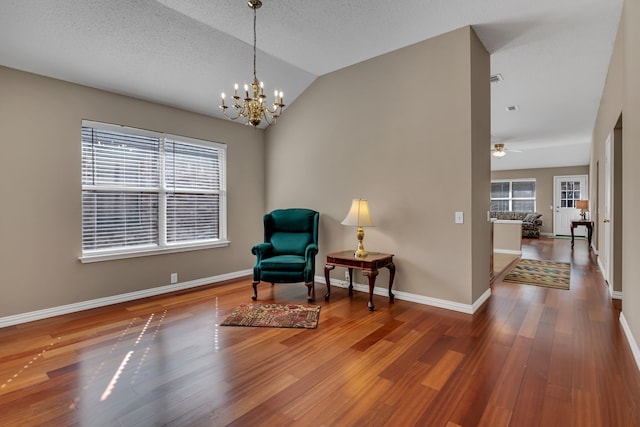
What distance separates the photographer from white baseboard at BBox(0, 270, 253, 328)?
3.18 meters

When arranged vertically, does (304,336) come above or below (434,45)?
below

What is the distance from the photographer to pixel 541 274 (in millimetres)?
5109

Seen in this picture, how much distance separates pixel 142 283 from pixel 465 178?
4.00 metres

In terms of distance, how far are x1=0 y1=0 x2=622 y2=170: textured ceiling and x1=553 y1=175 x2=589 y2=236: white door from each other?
7129 mm

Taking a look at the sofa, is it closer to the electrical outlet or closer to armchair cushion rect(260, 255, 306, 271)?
the electrical outlet

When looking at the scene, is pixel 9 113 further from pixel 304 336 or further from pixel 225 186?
pixel 304 336

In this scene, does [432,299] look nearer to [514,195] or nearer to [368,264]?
[368,264]

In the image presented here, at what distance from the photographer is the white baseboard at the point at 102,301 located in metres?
3.18

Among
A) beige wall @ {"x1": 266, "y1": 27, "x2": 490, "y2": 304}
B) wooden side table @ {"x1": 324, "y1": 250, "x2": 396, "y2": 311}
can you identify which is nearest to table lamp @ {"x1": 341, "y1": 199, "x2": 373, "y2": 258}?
wooden side table @ {"x1": 324, "y1": 250, "x2": 396, "y2": 311}

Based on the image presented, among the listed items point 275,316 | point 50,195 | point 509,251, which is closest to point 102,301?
point 50,195

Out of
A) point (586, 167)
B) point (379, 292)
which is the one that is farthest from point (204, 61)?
point (586, 167)

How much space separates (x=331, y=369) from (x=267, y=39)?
3351 millimetres

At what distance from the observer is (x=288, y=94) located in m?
Result: 4.83

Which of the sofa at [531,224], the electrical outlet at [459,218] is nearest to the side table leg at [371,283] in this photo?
the electrical outlet at [459,218]
